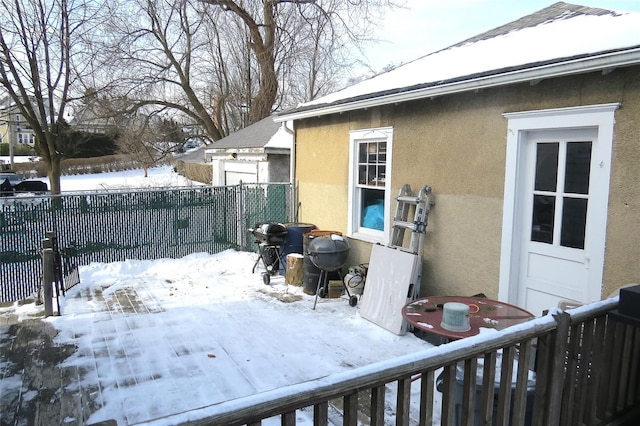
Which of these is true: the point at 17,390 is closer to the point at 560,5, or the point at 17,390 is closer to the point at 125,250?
the point at 125,250

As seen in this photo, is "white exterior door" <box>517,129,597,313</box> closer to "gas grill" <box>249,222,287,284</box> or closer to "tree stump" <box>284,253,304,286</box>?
"tree stump" <box>284,253,304,286</box>

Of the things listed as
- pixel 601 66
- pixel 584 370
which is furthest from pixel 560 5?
pixel 584 370

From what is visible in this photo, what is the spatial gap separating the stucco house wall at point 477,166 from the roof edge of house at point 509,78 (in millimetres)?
243

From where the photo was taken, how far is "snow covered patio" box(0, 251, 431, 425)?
3.95 metres

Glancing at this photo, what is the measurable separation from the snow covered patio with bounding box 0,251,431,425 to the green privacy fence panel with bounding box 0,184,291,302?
1.02 m

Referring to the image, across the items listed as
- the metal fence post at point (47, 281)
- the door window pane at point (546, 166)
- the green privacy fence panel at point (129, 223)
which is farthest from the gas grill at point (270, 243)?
the door window pane at point (546, 166)

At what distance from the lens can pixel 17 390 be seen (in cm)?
412

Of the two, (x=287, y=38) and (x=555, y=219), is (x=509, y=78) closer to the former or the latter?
(x=555, y=219)

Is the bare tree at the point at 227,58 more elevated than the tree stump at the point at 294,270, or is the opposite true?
the bare tree at the point at 227,58

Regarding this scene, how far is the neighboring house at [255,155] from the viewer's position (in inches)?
408

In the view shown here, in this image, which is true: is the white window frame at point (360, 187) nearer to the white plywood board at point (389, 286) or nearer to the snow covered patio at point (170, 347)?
the white plywood board at point (389, 286)

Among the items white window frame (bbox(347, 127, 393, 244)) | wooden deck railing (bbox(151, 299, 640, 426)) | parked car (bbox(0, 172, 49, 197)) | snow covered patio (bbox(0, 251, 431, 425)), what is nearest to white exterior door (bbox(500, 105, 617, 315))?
snow covered patio (bbox(0, 251, 431, 425))

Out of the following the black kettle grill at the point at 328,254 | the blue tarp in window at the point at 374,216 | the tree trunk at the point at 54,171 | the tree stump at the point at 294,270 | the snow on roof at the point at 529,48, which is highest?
the snow on roof at the point at 529,48

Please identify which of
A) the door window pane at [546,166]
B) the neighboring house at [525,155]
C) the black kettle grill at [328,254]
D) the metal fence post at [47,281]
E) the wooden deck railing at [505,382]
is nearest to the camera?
the wooden deck railing at [505,382]
